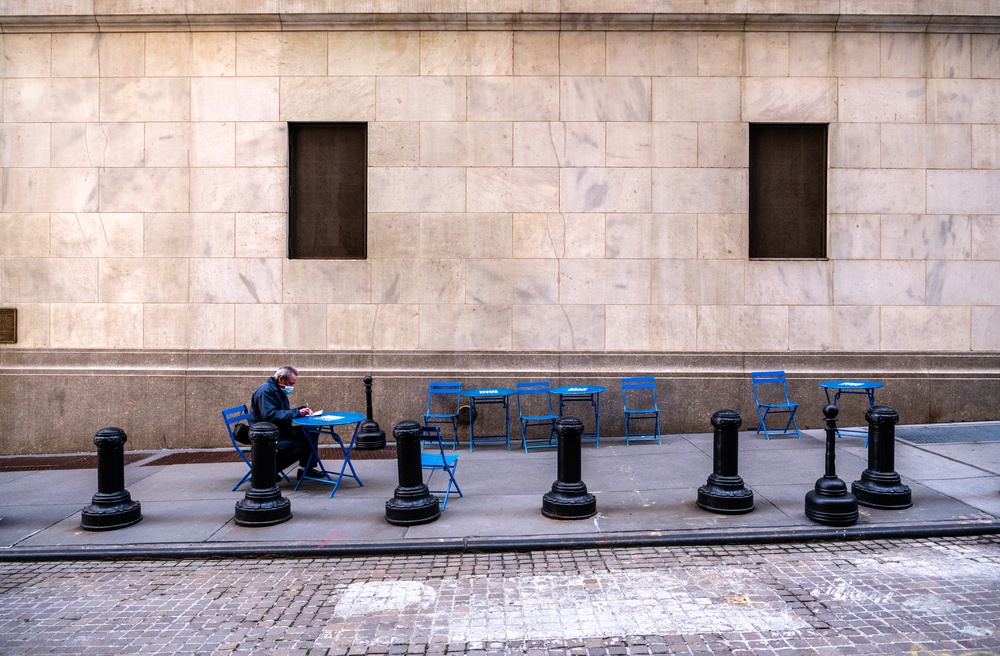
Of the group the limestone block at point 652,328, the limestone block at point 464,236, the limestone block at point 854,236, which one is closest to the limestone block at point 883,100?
the limestone block at point 854,236

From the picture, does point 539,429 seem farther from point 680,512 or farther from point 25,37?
point 25,37

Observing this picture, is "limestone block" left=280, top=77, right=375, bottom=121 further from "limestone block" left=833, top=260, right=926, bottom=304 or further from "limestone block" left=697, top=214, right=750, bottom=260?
"limestone block" left=833, top=260, right=926, bottom=304

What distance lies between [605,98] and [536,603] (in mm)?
8235

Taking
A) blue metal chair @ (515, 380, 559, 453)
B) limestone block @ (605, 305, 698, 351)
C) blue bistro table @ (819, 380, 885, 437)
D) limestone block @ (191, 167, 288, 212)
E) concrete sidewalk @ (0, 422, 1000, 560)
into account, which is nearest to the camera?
concrete sidewalk @ (0, 422, 1000, 560)

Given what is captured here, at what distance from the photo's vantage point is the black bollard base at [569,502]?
6.67 m

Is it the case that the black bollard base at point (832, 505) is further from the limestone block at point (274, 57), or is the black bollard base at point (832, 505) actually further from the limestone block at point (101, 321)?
the limestone block at point (101, 321)

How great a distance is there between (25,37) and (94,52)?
3.70ft

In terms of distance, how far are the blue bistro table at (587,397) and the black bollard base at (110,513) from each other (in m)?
5.53

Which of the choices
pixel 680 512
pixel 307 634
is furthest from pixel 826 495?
pixel 307 634

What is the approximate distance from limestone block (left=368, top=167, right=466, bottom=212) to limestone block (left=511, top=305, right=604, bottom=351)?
6.63 feet

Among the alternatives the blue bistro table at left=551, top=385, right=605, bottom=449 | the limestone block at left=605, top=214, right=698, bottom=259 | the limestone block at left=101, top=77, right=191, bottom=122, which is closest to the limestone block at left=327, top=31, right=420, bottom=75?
the limestone block at left=101, top=77, right=191, bottom=122

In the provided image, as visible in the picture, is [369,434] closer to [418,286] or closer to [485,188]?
[418,286]

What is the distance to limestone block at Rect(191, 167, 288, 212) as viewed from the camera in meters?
10.7

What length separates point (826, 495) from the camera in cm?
639
